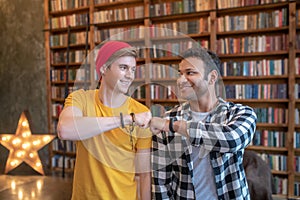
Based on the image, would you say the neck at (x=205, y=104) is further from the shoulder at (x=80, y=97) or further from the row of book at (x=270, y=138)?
the row of book at (x=270, y=138)

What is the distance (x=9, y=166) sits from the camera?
2.09 meters

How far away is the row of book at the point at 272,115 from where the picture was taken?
3.01 m

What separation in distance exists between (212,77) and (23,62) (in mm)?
4143

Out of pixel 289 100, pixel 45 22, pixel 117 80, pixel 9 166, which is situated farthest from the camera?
pixel 45 22

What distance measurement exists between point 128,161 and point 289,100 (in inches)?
106

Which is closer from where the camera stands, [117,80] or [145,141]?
[117,80]

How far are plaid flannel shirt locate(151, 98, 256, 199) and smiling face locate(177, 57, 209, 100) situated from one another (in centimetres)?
8

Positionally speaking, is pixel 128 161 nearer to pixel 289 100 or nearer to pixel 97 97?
pixel 97 97

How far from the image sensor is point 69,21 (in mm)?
3951

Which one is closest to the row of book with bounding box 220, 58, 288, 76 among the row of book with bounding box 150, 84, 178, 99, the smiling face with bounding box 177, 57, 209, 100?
the smiling face with bounding box 177, 57, 209, 100

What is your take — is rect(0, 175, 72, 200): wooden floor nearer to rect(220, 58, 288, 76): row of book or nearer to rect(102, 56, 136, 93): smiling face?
rect(102, 56, 136, 93): smiling face

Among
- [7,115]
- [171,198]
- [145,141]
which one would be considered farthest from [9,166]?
[7,115]

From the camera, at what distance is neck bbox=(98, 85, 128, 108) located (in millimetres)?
740

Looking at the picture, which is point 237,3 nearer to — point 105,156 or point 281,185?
point 281,185
